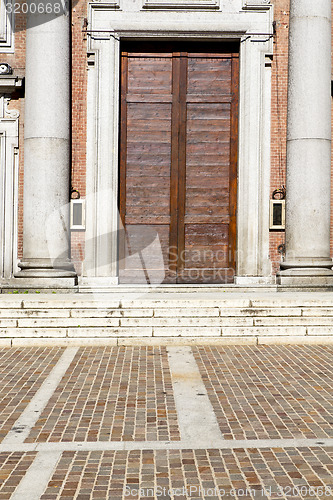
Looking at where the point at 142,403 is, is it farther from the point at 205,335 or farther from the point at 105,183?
the point at 105,183

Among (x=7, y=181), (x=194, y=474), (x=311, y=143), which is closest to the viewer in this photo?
(x=194, y=474)

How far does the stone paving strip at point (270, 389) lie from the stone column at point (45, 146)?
15.5 feet

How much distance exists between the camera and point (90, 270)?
42.1 feet

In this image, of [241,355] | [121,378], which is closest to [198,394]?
[121,378]

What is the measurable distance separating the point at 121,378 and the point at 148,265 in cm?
664

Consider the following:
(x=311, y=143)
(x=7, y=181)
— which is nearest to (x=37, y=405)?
(x=7, y=181)

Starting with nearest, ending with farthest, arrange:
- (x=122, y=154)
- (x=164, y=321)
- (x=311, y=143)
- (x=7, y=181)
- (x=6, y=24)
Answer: (x=164, y=321)
(x=311, y=143)
(x=7, y=181)
(x=6, y=24)
(x=122, y=154)

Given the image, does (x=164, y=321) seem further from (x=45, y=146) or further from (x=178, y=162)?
(x=178, y=162)

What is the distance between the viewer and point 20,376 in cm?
688

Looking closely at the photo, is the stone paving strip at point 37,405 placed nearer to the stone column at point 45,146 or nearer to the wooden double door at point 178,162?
the stone column at point 45,146

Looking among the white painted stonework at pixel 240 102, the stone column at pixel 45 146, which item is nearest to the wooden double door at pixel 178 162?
the white painted stonework at pixel 240 102

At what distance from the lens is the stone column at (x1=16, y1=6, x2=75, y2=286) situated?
11.7 metres

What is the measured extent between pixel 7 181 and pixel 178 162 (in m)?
4.00

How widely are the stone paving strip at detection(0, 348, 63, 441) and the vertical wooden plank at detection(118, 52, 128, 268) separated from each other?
16.3 ft
